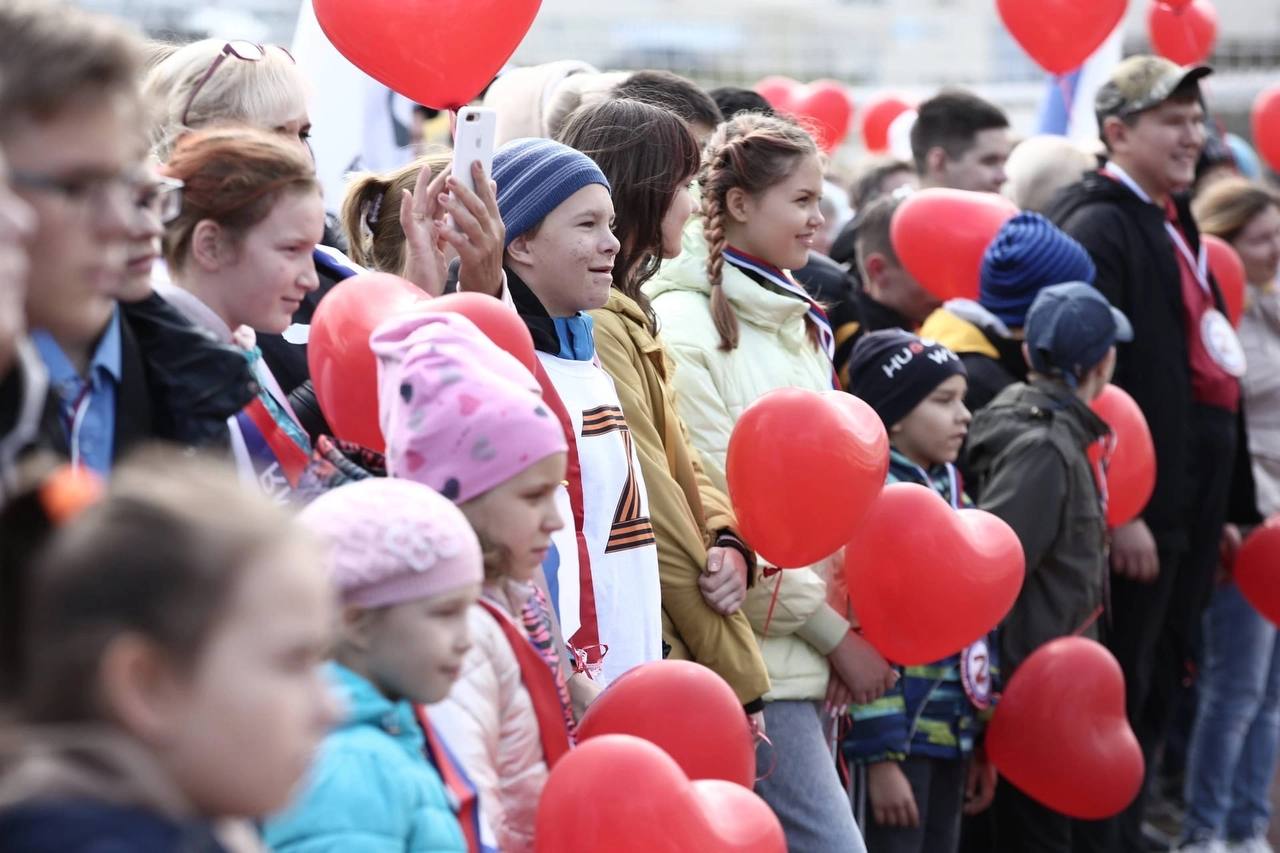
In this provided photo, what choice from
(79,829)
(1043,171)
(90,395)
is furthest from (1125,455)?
(79,829)

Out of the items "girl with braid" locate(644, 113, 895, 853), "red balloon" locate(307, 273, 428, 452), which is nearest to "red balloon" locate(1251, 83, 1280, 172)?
"girl with braid" locate(644, 113, 895, 853)

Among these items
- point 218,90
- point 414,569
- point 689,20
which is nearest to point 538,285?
point 218,90

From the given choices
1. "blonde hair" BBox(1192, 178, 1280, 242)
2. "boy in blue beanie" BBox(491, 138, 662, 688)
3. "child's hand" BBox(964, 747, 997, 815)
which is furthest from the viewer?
"blonde hair" BBox(1192, 178, 1280, 242)

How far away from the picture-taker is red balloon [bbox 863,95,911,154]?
428 inches

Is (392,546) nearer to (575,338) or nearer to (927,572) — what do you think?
(575,338)

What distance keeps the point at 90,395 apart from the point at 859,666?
2.22 m

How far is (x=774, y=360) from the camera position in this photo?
4.07m

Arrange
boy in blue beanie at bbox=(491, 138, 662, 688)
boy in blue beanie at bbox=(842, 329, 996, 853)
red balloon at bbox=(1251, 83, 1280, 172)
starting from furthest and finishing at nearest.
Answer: red balloon at bbox=(1251, 83, 1280, 172) → boy in blue beanie at bbox=(842, 329, 996, 853) → boy in blue beanie at bbox=(491, 138, 662, 688)

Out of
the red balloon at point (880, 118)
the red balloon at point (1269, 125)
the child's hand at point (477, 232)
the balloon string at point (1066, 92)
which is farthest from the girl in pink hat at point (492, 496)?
the red balloon at point (880, 118)

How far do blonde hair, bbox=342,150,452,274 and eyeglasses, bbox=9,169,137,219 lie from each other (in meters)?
1.82

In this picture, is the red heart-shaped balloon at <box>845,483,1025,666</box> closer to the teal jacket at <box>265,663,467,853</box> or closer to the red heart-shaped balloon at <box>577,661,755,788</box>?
the red heart-shaped balloon at <box>577,661,755,788</box>

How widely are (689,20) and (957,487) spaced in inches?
1484

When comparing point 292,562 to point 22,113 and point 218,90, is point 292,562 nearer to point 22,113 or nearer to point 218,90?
point 22,113

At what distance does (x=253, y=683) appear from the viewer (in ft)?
4.96
